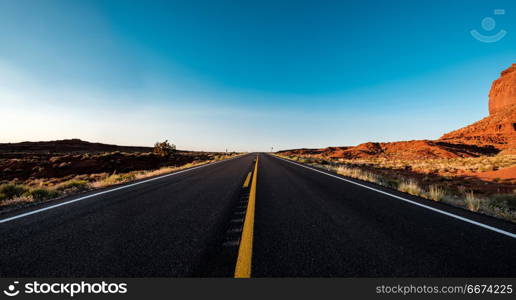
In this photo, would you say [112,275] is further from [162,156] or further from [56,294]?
[162,156]

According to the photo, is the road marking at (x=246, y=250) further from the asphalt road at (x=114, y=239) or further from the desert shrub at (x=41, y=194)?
the desert shrub at (x=41, y=194)

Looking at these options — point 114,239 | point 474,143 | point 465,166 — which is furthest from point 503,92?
point 114,239

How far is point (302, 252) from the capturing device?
243 cm

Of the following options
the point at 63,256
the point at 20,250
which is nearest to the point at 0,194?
the point at 20,250

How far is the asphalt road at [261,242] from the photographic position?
2.10m

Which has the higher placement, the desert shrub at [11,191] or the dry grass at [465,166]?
the dry grass at [465,166]

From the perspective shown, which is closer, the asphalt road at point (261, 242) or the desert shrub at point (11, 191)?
the asphalt road at point (261, 242)

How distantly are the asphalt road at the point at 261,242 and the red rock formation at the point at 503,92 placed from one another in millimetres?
124626

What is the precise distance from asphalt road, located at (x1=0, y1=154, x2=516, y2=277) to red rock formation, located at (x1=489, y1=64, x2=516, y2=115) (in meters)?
125

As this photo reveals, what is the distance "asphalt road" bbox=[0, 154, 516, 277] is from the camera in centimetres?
210

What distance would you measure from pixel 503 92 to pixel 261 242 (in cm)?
14052

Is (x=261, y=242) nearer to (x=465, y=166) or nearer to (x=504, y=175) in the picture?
(x=504, y=175)

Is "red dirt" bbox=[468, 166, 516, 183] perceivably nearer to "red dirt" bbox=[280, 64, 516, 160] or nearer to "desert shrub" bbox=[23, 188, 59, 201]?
"desert shrub" bbox=[23, 188, 59, 201]

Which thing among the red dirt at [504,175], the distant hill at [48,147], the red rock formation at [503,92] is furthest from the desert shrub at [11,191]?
the red rock formation at [503,92]
